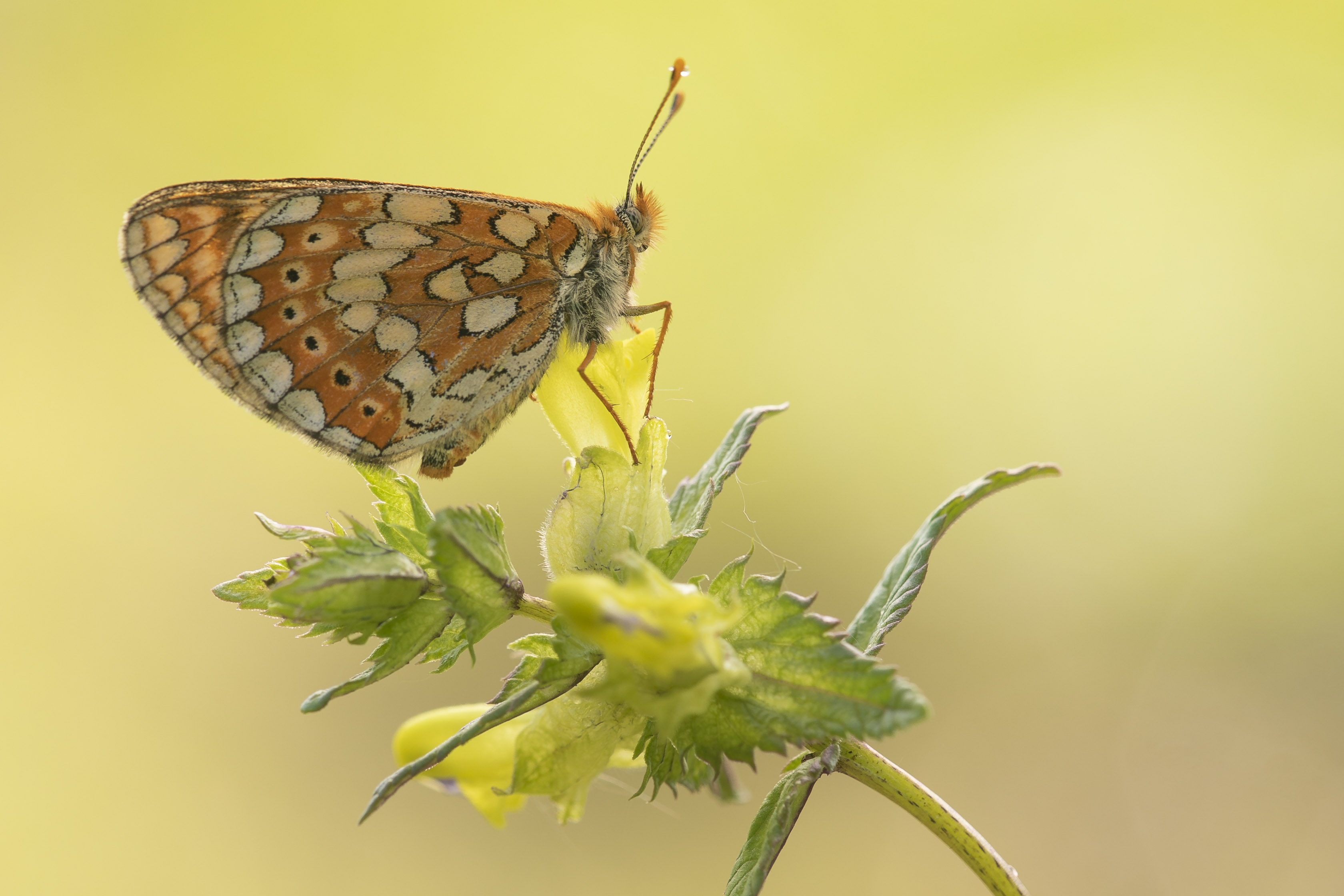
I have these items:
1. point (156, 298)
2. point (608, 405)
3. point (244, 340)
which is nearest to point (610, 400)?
point (608, 405)

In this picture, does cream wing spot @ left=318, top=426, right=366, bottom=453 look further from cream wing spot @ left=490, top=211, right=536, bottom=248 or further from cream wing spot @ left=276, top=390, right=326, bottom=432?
cream wing spot @ left=490, top=211, right=536, bottom=248

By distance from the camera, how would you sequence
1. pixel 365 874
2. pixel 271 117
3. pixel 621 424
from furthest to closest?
pixel 271 117, pixel 365 874, pixel 621 424

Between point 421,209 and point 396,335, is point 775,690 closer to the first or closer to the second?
point 396,335

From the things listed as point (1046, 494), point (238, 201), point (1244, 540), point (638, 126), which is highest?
point (638, 126)

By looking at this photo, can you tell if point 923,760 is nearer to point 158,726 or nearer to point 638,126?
point 158,726

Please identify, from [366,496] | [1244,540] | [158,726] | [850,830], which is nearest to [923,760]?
[850,830]

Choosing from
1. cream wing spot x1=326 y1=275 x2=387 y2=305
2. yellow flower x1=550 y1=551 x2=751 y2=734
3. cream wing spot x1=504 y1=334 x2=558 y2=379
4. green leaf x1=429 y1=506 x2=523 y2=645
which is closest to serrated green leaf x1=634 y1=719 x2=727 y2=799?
yellow flower x1=550 y1=551 x2=751 y2=734

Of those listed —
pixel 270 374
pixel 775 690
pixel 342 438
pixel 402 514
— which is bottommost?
pixel 775 690
